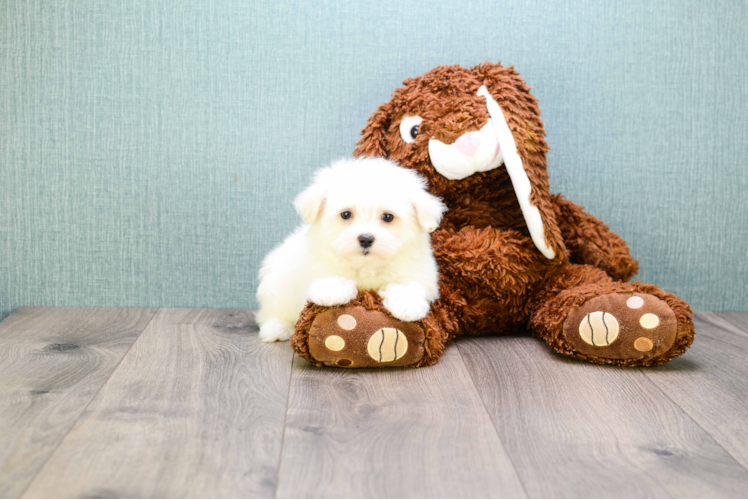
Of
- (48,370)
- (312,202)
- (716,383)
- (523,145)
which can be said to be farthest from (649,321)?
(48,370)

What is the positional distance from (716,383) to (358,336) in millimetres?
753

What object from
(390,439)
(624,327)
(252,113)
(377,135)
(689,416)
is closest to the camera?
(390,439)

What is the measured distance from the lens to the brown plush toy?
4.58ft

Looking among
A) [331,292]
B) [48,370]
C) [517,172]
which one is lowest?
[48,370]

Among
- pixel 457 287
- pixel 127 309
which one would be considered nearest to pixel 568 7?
pixel 457 287

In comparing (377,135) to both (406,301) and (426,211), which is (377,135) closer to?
(426,211)

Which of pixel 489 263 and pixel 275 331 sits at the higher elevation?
pixel 489 263

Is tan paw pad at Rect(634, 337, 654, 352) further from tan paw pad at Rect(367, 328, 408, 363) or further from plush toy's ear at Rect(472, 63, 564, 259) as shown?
tan paw pad at Rect(367, 328, 408, 363)

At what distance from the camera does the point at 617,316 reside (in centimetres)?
144

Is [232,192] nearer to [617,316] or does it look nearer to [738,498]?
[617,316]

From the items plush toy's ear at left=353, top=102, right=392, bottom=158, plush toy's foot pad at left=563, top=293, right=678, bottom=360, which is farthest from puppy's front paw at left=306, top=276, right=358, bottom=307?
plush toy's foot pad at left=563, top=293, right=678, bottom=360

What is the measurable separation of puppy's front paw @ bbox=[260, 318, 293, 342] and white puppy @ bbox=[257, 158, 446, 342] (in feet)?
0.48

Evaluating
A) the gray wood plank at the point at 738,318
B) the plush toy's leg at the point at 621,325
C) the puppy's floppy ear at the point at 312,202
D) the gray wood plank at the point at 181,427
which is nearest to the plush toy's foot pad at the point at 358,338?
the gray wood plank at the point at 181,427

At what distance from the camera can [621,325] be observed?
1.43 meters
